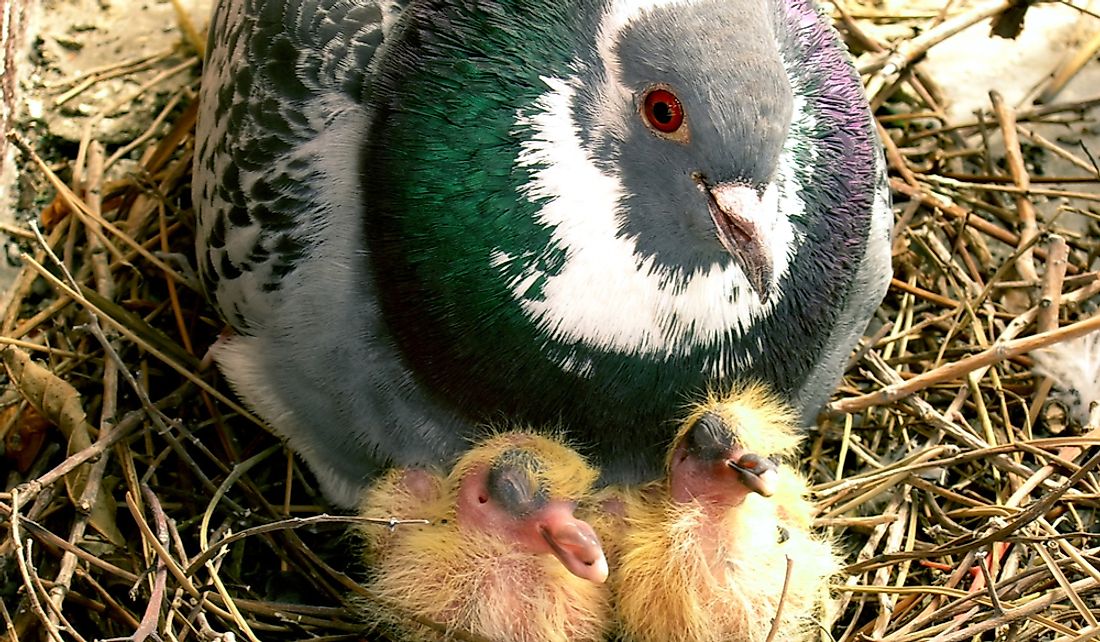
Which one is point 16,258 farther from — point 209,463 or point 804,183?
point 804,183

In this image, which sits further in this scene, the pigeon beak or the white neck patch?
the white neck patch

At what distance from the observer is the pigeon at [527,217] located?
216 cm

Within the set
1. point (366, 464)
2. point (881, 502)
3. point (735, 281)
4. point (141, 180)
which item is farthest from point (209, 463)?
point (881, 502)

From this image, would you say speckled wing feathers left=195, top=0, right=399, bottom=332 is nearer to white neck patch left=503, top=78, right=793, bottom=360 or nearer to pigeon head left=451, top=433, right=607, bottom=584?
white neck patch left=503, top=78, right=793, bottom=360

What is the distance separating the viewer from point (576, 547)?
7.75 feet

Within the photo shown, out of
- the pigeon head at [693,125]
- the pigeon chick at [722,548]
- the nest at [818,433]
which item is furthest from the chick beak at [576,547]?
the pigeon head at [693,125]

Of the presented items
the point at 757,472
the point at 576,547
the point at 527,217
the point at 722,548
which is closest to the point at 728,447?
the point at 757,472

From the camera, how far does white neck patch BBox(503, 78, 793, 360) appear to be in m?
2.20

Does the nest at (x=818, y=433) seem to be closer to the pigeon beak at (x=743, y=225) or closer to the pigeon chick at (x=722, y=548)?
the pigeon chick at (x=722, y=548)

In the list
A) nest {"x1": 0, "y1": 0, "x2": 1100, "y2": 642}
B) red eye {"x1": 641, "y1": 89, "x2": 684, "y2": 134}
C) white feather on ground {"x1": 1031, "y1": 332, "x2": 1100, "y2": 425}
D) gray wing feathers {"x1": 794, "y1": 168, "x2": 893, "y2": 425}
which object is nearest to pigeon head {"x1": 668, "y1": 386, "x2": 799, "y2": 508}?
gray wing feathers {"x1": 794, "y1": 168, "x2": 893, "y2": 425}

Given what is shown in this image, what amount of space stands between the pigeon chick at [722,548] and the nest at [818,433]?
212mm

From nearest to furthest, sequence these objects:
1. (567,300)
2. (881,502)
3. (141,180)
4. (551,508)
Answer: (567,300) < (551,508) < (881,502) < (141,180)

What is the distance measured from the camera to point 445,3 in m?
2.35

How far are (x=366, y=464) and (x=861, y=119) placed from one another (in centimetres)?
136
